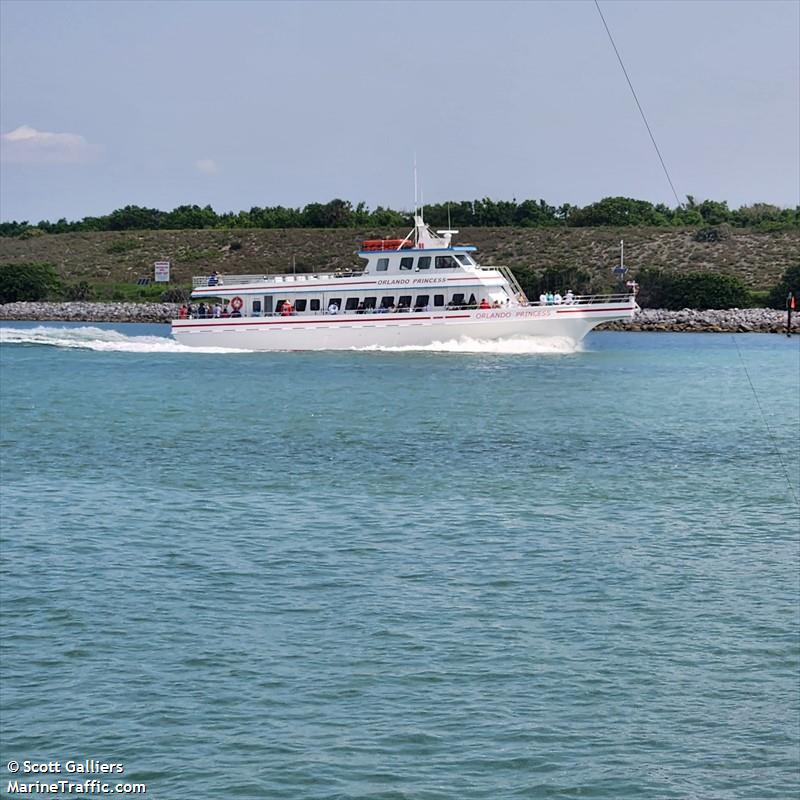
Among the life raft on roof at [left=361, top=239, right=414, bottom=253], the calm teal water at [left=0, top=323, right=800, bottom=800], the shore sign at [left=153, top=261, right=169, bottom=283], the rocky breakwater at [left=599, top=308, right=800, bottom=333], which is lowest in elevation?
the calm teal water at [left=0, top=323, right=800, bottom=800]

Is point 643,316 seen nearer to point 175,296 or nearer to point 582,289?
point 582,289

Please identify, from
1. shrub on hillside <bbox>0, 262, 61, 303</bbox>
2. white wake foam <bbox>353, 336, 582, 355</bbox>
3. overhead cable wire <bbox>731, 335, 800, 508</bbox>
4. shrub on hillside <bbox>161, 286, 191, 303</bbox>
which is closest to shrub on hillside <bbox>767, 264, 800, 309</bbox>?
white wake foam <bbox>353, 336, 582, 355</bbox>

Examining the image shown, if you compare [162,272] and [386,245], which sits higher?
[162,272]

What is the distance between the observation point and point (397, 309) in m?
60.0

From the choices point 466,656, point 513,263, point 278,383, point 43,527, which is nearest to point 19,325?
point 513,263

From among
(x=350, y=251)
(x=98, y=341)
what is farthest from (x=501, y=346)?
(x=350, y=251)

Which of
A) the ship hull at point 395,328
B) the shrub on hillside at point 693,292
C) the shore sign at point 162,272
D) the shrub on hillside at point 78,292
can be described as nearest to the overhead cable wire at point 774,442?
the ship hull at point 395,328

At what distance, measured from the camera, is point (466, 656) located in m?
13.8

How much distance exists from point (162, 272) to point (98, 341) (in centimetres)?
5367

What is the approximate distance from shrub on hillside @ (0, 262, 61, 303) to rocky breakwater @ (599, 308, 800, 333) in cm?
4947

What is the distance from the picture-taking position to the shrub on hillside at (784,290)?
9119 cm

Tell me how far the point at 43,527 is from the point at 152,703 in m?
7.99

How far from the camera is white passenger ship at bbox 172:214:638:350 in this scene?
A: 59.0 meters

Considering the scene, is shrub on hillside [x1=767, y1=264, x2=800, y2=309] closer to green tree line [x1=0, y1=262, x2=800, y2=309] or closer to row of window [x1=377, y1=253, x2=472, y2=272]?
green tree line [x1=0, y1=262, x2=800, y2=309]
